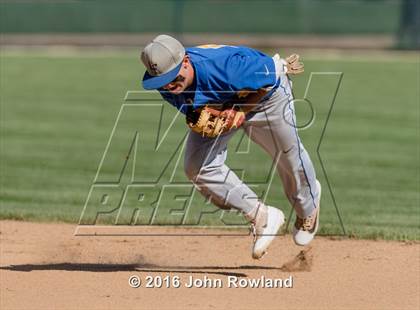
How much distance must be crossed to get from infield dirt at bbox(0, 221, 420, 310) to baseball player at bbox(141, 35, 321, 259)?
1.57ft

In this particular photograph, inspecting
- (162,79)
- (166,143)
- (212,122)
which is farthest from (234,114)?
(166,143)

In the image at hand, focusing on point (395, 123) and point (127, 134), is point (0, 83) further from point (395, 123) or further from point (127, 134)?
point (395, 123)

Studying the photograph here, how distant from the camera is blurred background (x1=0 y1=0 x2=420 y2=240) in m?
11.0

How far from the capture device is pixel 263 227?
23.9 feet

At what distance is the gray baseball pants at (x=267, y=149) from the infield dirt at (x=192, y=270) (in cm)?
60

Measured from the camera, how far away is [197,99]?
6.55 m

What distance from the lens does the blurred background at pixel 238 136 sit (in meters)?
11.0

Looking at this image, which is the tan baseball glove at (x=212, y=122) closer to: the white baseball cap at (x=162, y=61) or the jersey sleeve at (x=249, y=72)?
the jersey sleeve at (x=249, y=72)

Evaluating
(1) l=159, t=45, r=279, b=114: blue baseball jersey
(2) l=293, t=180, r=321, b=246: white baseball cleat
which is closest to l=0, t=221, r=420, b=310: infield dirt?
(2) l=293, t=180, r=321, b=246: white baseball cleat

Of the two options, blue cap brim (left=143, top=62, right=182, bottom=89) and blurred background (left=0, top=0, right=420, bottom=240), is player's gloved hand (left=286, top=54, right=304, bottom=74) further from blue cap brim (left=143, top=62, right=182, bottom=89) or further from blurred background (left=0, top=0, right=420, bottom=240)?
blurred background (left=0, top=0, right=420, bottom=240)

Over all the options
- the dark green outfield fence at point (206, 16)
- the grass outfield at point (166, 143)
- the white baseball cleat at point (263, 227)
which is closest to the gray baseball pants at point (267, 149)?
the white baseball cleat at point (263, 227)

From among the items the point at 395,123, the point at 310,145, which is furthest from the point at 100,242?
the point at 395,123

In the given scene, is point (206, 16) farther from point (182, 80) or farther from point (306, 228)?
point (182, 80)

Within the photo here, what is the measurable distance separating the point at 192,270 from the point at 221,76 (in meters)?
1.77
